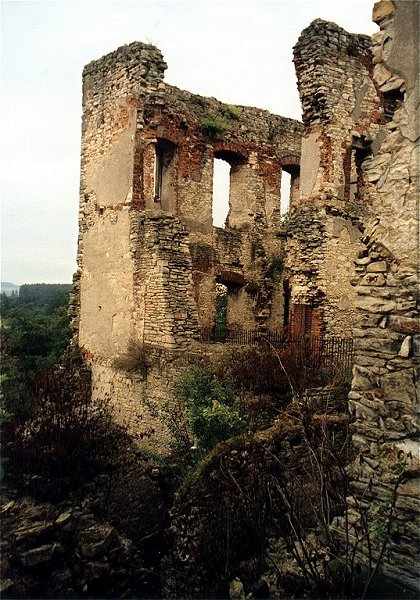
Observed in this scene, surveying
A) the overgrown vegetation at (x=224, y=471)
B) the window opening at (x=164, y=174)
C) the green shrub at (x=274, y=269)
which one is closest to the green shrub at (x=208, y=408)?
the overgrown vegetation at (x=224, y=471)

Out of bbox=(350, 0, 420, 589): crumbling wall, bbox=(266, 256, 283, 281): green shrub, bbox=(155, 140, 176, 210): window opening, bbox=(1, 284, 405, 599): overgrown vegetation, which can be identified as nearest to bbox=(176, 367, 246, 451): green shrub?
bbox=(1, 284, 405, 599): overgrown vegetation

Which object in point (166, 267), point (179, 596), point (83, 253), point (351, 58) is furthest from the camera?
point (83, 253)

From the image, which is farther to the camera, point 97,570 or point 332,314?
point 332,314

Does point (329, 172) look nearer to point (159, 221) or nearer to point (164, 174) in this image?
point (159, 221)

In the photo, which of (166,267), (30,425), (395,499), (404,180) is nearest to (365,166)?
(404,180)

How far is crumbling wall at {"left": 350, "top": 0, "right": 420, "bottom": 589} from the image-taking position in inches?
165

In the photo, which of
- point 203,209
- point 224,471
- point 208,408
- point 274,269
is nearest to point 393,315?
point 224,471

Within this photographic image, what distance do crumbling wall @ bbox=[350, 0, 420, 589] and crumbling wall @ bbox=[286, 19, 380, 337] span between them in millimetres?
6443

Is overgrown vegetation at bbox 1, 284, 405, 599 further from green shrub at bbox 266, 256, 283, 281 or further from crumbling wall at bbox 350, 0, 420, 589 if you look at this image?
green shrub at bbox 266, 256, 283, 281

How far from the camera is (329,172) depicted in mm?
11227

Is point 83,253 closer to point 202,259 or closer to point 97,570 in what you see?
point 202,259

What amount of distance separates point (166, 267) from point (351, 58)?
6078 mm

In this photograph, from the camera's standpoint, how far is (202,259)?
13.6 meters

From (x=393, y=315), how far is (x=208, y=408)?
411 cm
